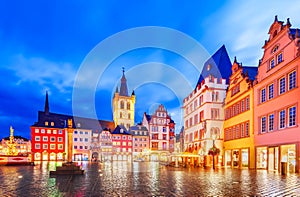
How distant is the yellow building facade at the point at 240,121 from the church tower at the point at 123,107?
8160cm

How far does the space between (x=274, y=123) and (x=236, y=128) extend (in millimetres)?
11014

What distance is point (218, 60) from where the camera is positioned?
172 ft

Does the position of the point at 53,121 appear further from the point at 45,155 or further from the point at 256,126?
the point at 256,126

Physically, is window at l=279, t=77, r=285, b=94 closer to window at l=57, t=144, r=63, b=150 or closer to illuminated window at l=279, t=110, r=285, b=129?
illuminated window at l=279, t=110, r=285, b=129

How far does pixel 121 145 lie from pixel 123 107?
25.6m

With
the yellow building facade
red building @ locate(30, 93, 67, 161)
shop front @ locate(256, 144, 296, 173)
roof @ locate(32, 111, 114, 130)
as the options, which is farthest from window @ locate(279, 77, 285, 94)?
roof @ locate(32, 111, 114, 130)

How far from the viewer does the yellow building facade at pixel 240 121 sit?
36.3m

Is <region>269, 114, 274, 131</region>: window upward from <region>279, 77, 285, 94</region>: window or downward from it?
downward

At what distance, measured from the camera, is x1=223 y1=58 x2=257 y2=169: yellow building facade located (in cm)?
3633

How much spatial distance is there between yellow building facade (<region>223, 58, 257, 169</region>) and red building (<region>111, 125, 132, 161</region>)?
206ft

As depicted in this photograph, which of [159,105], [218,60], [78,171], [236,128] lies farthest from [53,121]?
[78,171]

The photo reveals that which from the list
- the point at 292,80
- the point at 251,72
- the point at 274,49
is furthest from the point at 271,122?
the point at 251,72

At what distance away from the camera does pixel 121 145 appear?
106 m

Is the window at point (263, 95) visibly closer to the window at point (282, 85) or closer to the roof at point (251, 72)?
the window at point (282, 85)
